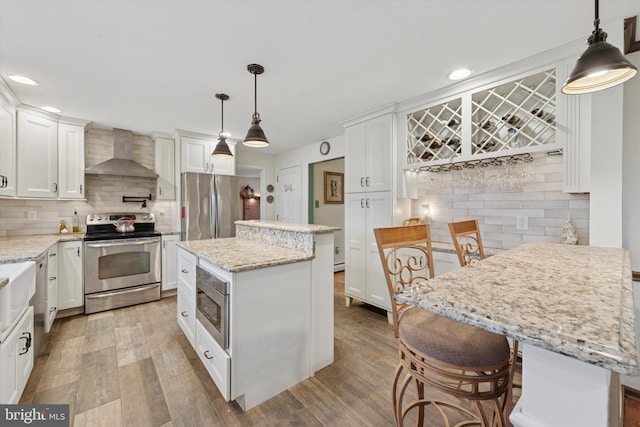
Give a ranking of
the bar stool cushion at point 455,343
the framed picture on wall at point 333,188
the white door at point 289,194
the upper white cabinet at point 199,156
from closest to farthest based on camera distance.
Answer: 1. the bar stool cushion at point 455,343
2. the upper white cabinet at point 199,156
3. the white door at point 289,194
4. the framed picture on wall at point 333,188

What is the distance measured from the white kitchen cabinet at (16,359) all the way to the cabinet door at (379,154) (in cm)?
298

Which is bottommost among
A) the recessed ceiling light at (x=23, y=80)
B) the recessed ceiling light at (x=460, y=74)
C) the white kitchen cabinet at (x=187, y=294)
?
the white kitchen cabinet at (x=187, y=294)

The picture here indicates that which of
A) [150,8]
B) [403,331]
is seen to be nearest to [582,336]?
[403,331]

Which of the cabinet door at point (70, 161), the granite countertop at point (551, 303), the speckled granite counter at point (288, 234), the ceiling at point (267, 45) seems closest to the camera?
the granite countertop at point (551, 303)

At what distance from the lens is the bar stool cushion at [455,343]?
3.20 ft

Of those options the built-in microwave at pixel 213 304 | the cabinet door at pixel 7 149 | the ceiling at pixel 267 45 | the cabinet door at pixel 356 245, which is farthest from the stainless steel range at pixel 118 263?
the cabinet door at pixel 356 245

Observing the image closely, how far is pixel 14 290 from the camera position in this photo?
1.52 m

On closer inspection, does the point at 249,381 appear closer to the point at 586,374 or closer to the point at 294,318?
the point at 294,318

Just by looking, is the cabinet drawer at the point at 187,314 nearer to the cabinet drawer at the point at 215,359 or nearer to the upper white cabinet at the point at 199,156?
the cabinet drawer at the point at 215,359

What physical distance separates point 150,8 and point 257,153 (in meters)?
3.76

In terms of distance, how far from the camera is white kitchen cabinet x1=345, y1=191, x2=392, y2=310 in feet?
9.71

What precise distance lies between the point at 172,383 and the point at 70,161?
308cm

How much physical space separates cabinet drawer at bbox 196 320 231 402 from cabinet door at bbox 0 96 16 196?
2.37 m

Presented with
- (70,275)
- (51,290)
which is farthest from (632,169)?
(70,275)
